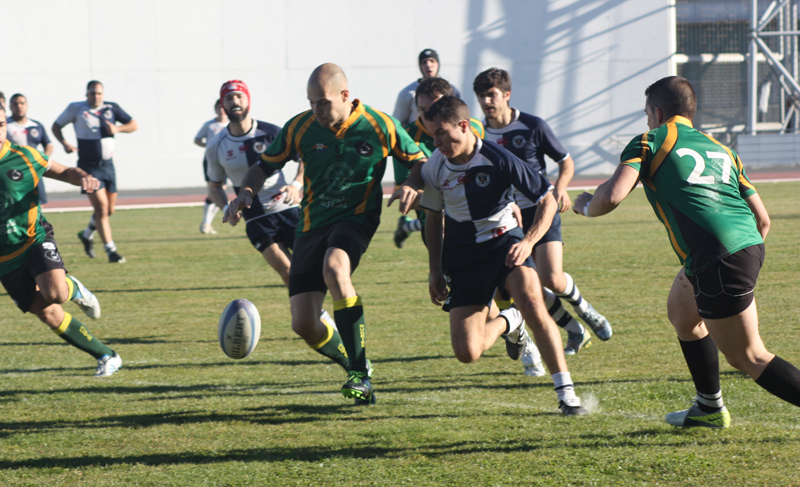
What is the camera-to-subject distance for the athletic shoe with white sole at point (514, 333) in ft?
16.6

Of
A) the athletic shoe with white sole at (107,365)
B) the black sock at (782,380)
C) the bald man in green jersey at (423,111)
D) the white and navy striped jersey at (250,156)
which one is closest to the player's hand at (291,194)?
the bald man in green jersey at (423,111)

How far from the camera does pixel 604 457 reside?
374cm

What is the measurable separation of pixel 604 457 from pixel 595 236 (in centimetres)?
914

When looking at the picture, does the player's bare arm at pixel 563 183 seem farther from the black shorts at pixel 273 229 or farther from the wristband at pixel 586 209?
the black shorts at pixel 273 229

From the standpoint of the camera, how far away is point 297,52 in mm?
27656

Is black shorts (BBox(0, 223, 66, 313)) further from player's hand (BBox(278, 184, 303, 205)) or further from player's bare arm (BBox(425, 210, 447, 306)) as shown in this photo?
player's bare arm (BBox(425, 210, 447, 306))

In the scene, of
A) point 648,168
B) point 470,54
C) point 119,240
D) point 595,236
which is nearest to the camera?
point 648,168

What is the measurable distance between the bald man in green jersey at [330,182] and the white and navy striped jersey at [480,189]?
1.97 ft

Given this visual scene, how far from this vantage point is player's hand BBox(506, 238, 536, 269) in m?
4.41

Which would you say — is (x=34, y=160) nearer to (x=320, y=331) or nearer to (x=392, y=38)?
(x=320, y=331)

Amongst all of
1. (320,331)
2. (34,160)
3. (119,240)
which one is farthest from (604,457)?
(119,240)

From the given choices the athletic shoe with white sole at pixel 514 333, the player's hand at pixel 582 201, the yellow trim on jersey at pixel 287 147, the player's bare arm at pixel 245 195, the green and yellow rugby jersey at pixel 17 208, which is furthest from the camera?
the green and yellow rugby jersey at pixel 17 208

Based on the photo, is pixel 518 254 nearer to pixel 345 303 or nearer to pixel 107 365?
pixel 345 303

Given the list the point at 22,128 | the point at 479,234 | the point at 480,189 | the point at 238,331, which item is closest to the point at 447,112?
the point at 480,189
